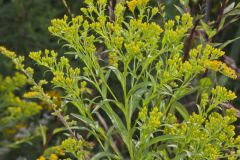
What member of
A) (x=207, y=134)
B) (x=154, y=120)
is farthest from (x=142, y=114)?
(x=207, y=134)

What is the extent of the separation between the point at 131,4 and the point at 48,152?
113 cm

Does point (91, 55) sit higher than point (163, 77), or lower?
higher

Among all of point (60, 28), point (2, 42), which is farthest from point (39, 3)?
point (60, 28)

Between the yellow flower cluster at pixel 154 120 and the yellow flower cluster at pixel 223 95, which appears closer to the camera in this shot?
the yellow flower cluster at pixel 154 120

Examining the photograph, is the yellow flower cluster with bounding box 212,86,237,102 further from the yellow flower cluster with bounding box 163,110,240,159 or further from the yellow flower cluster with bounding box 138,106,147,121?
the yellow flower cluster with bounding box 138,106,147,121

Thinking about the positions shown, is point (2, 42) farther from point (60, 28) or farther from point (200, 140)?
point (200, 140)

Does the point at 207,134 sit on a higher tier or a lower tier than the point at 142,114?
lower

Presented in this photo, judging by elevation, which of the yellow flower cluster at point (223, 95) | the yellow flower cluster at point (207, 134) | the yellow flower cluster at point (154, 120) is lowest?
the yellow flower cluster at point (207, 134)

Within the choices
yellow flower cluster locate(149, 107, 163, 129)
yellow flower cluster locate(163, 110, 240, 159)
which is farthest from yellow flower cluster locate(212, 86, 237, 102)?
yellow flower cluster locate(149, 107, 163, 129)

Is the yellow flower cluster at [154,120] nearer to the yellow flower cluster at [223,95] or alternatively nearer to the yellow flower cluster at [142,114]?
the yellow flower cluster at [142,114]

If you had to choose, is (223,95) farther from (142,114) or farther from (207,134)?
(142,114)

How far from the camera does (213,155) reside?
170 cm

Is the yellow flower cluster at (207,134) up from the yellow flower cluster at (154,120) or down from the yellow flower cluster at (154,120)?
down

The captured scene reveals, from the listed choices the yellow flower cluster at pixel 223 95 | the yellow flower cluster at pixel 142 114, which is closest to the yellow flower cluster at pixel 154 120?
the yellow flower cluster at pixel 142 114
